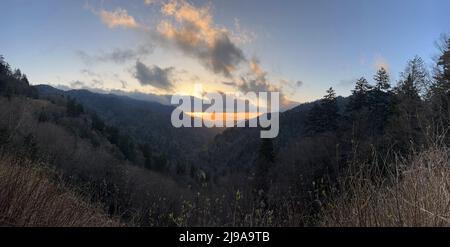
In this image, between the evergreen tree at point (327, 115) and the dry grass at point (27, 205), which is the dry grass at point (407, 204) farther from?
the evergreen tree at point (327, 115)

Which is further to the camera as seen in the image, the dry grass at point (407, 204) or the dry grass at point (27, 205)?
the dry grass at point (27, 205)

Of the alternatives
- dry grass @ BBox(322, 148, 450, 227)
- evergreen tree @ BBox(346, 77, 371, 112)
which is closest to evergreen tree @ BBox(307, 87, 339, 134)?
evergreen tree @ BBox(346, 77, 371, 112)

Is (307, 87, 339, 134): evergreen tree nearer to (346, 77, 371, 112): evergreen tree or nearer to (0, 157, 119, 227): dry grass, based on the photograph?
(346, 77, 371, 112): evergreen tree

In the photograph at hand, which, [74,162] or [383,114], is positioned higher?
[383,114]

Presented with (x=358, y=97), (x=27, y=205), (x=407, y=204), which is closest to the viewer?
(x=407, y=204)

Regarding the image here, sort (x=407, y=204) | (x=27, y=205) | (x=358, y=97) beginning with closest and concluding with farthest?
(x=407, y=204), (x=27, y=205), (x=358, y=97)

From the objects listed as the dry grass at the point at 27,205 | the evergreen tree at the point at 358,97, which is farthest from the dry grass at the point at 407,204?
the evergreen tree at the point at 358,97

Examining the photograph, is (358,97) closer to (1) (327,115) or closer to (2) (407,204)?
(1) (327,115)

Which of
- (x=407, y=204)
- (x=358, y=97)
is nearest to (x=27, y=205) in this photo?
(x=407, y=204)

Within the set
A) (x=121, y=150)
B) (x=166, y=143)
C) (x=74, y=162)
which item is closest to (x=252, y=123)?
(x=166, y=143)

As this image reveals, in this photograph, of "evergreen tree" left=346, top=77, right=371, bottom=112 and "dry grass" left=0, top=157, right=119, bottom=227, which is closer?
"dry grass" left=0, top=157, right=119, bottom=227
